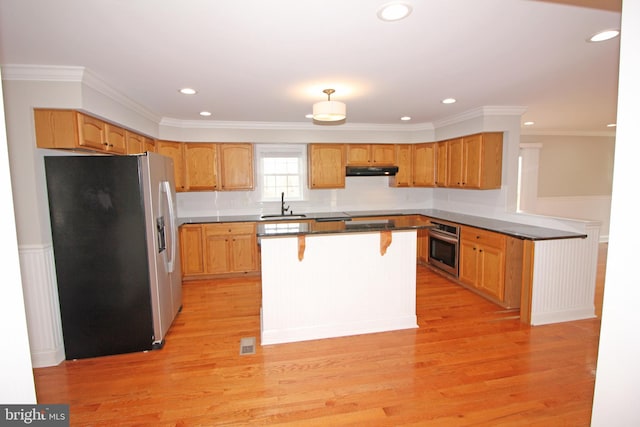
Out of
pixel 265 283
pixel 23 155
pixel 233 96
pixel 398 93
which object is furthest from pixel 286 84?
pixel 23 155

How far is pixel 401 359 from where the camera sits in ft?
8.32

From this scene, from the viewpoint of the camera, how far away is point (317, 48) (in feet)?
7.07

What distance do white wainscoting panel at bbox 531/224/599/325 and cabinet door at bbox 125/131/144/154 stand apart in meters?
4.53

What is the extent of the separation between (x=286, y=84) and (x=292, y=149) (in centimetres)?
238

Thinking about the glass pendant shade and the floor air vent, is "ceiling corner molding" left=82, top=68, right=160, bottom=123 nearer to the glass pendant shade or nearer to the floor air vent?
the glass pendant shade

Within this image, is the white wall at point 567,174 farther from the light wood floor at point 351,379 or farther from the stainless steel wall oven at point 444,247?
the light wood floor at point 351,379

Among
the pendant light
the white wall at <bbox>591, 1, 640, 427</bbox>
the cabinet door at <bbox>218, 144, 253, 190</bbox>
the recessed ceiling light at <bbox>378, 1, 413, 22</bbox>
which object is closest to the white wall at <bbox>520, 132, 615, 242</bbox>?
the pendant light

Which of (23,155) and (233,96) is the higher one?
(233,96)

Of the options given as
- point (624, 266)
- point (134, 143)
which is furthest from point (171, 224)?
point (624, 266)

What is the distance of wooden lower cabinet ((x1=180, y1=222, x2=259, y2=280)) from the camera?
4566 millimetres

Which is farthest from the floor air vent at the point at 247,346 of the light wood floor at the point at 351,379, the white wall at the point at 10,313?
the white wall at the point at 10,313

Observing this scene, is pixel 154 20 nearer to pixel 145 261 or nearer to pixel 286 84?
pixel 286 84

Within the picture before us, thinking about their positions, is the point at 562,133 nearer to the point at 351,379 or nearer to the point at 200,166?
the point at 351,379

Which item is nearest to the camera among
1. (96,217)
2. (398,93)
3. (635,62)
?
(635,62)
